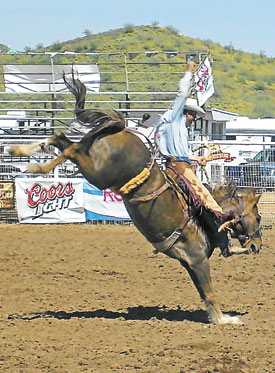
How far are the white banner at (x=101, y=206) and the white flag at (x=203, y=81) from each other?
5.37 meters

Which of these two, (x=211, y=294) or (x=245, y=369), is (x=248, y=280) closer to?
(x=211, y=294)

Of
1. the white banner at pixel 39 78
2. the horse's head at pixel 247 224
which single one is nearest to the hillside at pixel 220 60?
the white banner at pixel 39 78

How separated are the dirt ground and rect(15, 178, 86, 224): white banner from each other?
1.91 meters

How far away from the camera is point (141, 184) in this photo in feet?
21.7

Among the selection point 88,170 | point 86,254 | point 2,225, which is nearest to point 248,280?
point 86,254

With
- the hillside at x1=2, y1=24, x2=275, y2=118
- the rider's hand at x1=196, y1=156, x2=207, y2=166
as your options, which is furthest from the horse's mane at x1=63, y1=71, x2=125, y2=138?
the hillside at x1=2, y1=24, x2=275, y2=118

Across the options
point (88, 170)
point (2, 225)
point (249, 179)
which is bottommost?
point (2, 225)

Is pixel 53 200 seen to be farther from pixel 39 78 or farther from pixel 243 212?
pixel 39 78

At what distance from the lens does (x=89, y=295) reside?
8.31 meters

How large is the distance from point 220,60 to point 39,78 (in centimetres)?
3862

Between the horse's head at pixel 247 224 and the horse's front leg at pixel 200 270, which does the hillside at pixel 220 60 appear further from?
the horse's front leg at pixel 200 270

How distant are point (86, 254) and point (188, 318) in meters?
4.14

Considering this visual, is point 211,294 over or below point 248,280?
over

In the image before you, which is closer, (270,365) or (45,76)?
(270,365)
